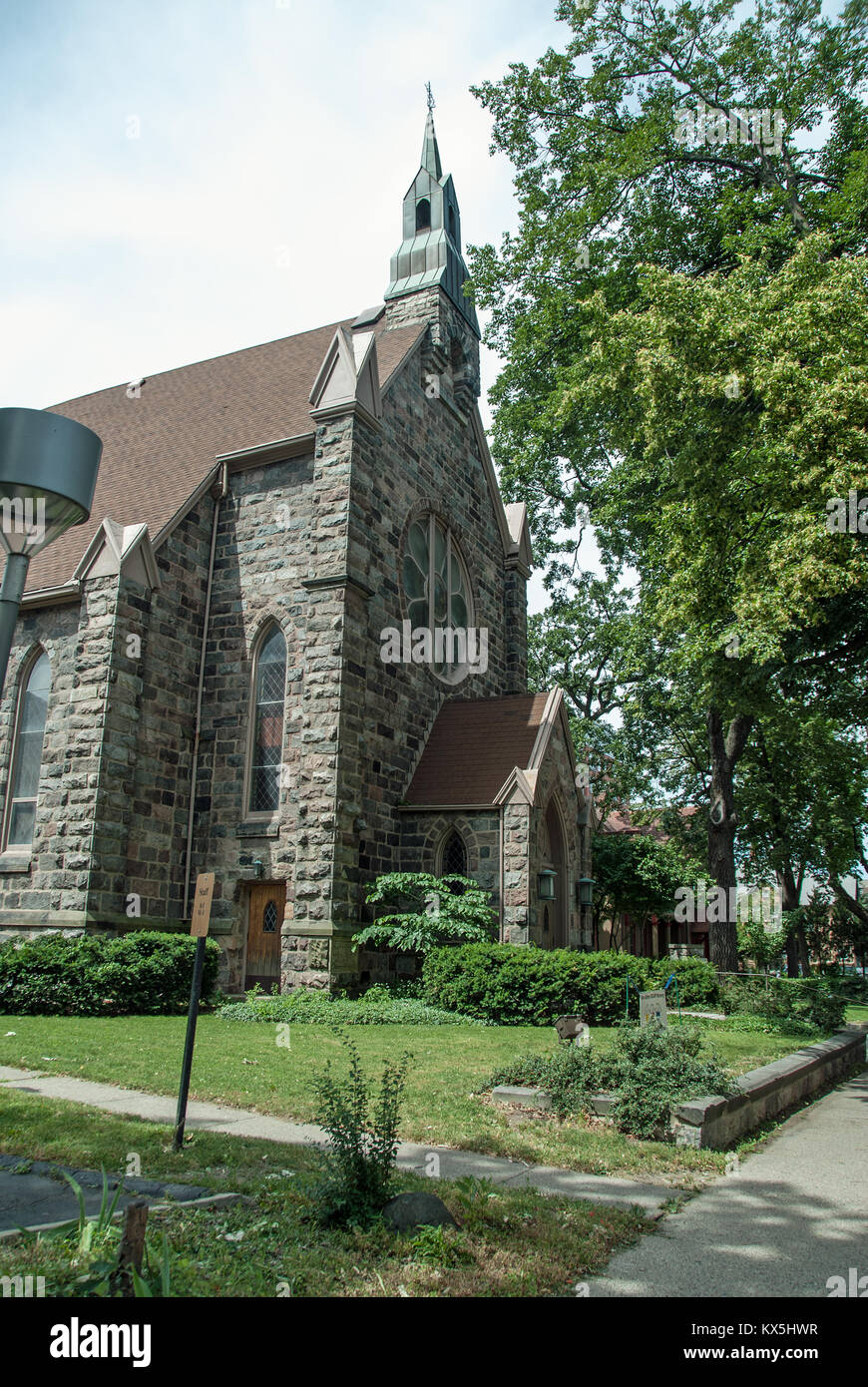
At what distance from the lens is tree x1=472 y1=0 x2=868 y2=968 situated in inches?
477

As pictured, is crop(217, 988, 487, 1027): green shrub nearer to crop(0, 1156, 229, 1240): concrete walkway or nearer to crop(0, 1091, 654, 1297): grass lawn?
crop(0, 1091, 654, 1297): grass lawn

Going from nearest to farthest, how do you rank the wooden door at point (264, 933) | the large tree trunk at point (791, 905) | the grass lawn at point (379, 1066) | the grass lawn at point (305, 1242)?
the grass lawn at point (305, 1242) → the grass lawn at point (379, 1066) → the wooden door at point (264, 933) → the large tree trunk at point (791, 905)

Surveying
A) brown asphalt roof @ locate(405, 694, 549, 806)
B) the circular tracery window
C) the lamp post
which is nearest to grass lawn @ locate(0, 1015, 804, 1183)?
the lamp post

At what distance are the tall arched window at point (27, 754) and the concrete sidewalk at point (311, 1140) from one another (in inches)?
349

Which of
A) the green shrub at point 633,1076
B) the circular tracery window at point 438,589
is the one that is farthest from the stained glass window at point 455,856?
the green shrub at point 633,1076

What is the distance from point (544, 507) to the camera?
3044 centimetres

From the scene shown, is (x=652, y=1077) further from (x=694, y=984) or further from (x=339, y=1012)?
(x=694, y=984)

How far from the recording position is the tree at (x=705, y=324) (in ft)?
39.7

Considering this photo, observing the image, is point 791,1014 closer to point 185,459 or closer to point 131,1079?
point 131,1079

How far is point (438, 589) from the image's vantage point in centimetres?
2112

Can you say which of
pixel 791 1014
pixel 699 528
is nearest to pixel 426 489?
pixel 699 528

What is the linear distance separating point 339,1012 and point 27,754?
770 cm

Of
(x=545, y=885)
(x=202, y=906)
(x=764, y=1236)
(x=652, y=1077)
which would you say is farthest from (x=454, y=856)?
(x=764, y=1236)

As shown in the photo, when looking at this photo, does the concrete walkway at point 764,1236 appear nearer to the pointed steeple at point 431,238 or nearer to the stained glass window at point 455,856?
the stained glass window at point 455,856
